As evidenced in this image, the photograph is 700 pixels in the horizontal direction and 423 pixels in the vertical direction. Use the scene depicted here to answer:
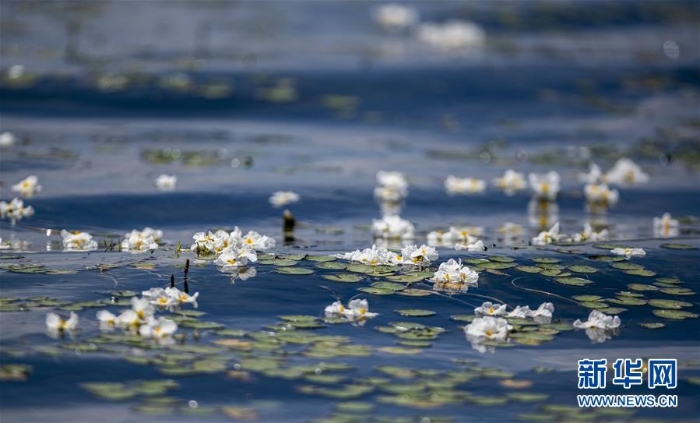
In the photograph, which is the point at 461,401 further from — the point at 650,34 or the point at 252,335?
the point at 650,34

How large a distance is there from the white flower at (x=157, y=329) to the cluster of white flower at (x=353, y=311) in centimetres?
83

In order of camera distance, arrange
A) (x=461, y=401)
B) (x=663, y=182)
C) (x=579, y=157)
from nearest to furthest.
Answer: (x=461, y=401), (x=663, y=182), (x=579, y=157)

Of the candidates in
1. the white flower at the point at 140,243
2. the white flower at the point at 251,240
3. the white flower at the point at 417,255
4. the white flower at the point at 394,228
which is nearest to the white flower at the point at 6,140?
the white flower at the point at 140,243

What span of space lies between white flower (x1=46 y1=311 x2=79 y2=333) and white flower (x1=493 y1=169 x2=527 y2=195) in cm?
485

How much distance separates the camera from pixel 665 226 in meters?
7.69

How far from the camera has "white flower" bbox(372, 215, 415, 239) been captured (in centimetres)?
709

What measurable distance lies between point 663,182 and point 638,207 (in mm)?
817

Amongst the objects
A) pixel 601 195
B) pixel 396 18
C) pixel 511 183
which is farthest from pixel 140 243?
pixel 396 18

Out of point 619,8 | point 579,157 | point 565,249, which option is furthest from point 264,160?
point 619,8

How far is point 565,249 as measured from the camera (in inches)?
257

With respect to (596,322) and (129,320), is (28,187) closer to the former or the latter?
(129,320)

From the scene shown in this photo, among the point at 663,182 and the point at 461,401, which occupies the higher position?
the point at 663,182

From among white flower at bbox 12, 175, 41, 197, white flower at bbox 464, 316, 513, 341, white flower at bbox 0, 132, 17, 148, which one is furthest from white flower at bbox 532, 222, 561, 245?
white flower at bbox 0, 132, 17, 148

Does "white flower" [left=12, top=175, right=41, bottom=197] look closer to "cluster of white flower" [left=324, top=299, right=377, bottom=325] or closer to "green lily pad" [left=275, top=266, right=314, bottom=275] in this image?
A: "green lily pad" [left=275, top=266, right=314, bottom=275]
